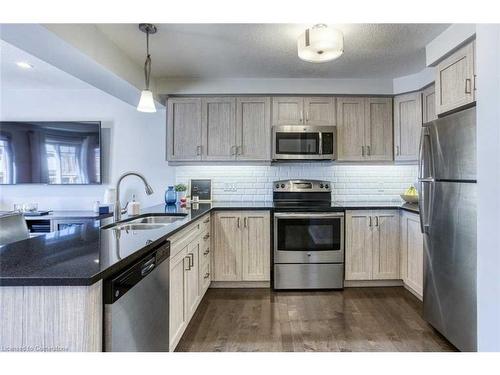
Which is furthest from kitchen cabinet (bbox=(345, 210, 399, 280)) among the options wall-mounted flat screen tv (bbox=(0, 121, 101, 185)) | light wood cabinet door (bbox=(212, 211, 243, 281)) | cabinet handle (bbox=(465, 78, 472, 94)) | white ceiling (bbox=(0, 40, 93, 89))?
white ceiling (bbox=(0, 40, 93, 89))

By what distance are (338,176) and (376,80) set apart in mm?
1205

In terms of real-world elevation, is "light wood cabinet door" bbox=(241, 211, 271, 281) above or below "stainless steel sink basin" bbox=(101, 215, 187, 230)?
below

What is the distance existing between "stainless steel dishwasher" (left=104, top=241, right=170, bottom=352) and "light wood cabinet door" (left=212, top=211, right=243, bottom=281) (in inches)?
58.7

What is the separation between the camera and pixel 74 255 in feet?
3.77

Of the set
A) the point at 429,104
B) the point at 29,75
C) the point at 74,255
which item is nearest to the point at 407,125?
the point at 429,104

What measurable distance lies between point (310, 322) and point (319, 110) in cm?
229

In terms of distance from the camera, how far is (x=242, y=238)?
3.17 meters

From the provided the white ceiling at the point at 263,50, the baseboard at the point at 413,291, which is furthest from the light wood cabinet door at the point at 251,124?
the baseboard at the point at 413,291

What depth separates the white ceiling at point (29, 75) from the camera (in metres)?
2.82

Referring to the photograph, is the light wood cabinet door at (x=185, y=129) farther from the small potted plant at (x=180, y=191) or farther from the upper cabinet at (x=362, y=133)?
the upper cabinet at (x=362, y=133)

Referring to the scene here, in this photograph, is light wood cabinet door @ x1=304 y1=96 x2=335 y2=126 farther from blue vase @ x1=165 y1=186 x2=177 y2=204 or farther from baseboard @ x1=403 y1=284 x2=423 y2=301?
baseboard @ x1=403 y1=284 x2=423 y2=301

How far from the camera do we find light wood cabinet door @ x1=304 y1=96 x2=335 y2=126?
3.44 meters

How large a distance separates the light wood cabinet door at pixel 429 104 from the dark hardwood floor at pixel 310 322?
73.0 inches

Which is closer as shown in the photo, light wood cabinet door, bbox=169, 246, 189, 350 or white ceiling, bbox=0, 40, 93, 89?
light wood cabinet door, bbox=169, 246, 189, 350
